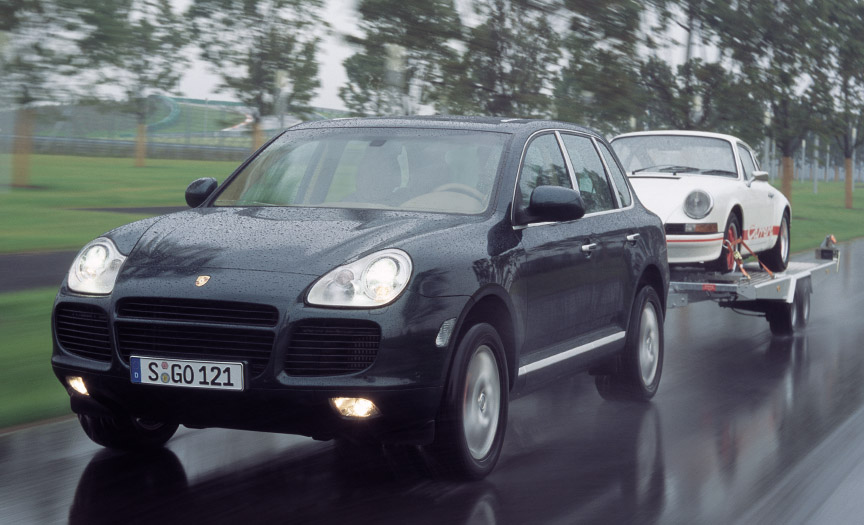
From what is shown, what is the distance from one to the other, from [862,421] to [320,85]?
9859 mm

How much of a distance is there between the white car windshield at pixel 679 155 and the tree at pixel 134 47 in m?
4.96

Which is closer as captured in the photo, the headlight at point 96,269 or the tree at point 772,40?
the headlight at point 96,269

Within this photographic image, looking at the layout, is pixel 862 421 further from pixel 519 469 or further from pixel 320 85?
pixel 320 85

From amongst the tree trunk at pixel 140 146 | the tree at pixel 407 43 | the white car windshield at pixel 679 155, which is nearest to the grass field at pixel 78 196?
the tree trunk at pixel 140 146

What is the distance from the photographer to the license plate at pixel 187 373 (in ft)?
16.0

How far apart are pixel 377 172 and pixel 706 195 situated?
5.07 metres

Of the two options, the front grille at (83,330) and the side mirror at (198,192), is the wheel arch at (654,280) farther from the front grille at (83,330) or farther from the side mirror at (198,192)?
the front grille at (83,330)

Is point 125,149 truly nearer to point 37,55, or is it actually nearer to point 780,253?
point 37,55

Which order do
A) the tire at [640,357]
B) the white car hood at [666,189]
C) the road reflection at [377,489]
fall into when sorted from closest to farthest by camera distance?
1. the road reflection at [377,489]
2. the tire at [640,357]
3. the white car hood at [666,189]

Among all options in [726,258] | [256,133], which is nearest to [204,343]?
[726,258]

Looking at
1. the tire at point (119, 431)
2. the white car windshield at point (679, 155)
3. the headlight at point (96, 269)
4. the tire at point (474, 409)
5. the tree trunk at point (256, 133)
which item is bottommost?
the tire at point (119, 431)

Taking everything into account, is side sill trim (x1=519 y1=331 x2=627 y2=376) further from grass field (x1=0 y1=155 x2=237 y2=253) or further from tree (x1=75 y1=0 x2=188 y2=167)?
grass field (x1=0 y1=155 x2=237 y2=253)

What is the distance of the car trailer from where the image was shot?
1006cm

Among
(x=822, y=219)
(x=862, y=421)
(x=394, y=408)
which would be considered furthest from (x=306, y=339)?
(x=822, y=219)
